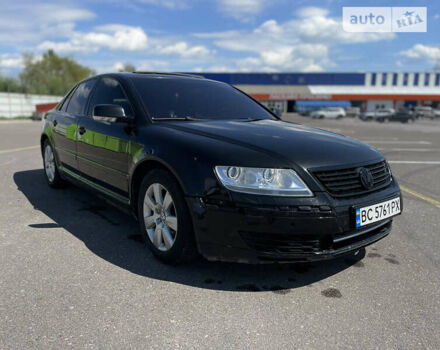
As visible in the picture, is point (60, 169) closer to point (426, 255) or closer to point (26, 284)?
point (26, 284)

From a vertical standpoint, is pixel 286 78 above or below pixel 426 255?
above

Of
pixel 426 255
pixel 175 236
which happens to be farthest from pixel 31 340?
pixel 426 255

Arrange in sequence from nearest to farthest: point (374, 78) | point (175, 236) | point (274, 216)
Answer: point (274, 216)
point (175, 236)
point (374, 78)

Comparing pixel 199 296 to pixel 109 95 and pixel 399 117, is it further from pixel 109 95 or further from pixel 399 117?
pixel 399 117

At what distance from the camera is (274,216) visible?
91.0 inches

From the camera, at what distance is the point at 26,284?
2.53 m

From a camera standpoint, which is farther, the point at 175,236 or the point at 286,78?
the point at 286,78

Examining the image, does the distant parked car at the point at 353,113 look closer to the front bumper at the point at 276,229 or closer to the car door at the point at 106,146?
the car door at the point at 106,146

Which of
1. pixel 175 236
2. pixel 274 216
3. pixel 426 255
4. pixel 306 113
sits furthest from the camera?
pixel 306 113

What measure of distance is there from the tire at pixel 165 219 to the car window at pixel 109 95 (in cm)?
81

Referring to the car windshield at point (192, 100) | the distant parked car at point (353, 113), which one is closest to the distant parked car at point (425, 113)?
the distant parked car at point (353, 113)

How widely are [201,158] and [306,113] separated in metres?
52.6

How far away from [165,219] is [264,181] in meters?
0.85

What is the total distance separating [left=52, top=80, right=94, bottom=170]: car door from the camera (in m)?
4.32
